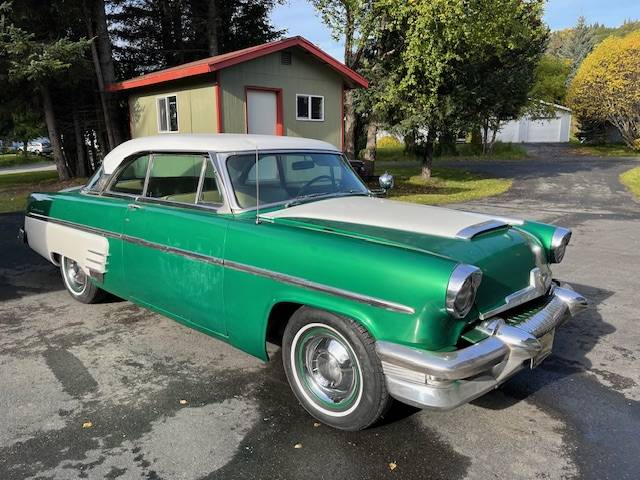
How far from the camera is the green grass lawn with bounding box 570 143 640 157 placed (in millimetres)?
33625

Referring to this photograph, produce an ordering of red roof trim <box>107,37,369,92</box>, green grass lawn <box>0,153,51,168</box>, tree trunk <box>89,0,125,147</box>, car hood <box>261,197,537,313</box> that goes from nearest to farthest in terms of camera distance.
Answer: car hood <box>261,197,537,313</box>
red roof trim <box>107,37,369,92</box>
tree trunk <box>89,0,125,147</box>
green grass lawn <box>0,153,51,168</box>

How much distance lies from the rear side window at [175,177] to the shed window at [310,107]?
1186 centimetres

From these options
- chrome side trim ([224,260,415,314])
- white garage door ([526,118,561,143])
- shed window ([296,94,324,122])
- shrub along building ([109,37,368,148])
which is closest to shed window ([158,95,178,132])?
shrub along building ([109,37,368,148])

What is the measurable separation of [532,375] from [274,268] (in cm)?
201

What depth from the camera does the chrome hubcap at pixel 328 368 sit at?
2852mm

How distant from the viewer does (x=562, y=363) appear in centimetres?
377

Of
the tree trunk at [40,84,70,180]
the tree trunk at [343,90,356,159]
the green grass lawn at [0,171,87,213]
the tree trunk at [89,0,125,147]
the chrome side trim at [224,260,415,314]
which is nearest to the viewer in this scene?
the chrome side trim at [224,260,415,314]

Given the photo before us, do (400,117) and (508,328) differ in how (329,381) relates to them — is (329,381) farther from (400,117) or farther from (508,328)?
(400,117)

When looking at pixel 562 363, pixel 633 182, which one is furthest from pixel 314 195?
pixel 633 182

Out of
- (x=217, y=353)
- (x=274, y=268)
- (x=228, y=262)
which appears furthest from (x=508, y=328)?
(x=217, y=353)

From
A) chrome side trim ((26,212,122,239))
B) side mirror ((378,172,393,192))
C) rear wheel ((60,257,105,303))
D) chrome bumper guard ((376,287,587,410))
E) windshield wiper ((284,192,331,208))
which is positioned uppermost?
side mirror ((378,172,393,192))

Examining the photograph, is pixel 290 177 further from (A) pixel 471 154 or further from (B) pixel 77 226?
(A) pixel 471 154

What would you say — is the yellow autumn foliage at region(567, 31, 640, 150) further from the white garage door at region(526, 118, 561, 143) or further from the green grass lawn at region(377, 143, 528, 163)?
the white garage door at region(526, 118, 561, 143)

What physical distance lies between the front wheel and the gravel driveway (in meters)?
0.13
